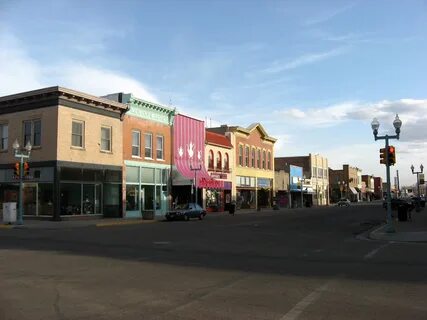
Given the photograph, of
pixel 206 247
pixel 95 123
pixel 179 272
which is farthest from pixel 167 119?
pixel 179 272

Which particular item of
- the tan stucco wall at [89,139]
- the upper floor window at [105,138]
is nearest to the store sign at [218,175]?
the tan stucco wall at [89,139]

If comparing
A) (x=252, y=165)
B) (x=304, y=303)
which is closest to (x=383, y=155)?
(x=304, y=303)

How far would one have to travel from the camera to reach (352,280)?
10.9 m

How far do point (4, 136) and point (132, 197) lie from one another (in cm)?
1076

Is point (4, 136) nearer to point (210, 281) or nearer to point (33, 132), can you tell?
point (33, 132)

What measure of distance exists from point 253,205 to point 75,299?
196ft

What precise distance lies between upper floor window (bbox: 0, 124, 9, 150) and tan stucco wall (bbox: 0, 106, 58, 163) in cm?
37

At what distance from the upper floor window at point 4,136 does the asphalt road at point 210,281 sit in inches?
876

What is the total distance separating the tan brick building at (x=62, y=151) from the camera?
3578 cm

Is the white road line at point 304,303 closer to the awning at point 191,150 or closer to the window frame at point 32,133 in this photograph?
the window frame at point 32,133

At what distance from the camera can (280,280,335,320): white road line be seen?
7570 mm

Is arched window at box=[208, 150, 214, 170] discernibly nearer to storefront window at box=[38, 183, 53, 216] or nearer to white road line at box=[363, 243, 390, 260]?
storefront window at box=[38, 183, 53, 216]

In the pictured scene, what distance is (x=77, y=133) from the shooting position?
37625 mm

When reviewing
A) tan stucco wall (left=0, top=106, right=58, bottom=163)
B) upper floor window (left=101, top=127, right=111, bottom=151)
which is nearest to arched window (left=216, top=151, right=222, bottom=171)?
upper floor window (left=101, top=127, right=111, bottom=151)
